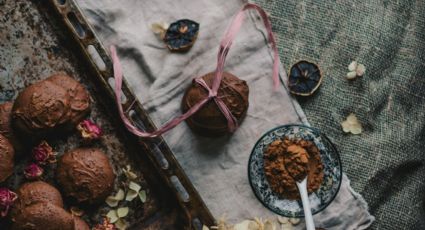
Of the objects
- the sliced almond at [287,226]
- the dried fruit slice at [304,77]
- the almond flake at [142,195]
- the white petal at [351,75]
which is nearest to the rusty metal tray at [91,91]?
the almond flake at [142,195]

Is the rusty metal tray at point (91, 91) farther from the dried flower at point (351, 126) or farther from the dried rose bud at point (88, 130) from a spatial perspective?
the dried flower at point (351, 126)

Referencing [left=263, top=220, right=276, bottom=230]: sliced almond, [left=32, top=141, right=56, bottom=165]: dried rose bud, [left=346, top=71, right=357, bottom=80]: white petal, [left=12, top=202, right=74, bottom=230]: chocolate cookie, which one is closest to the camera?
[left=12, top=202, right=74, bottom=230]: chocolate cookie

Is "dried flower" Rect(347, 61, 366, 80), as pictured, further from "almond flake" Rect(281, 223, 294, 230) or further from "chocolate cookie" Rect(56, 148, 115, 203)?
"chocolate cookie" Rect(56, 148, 115, 203)

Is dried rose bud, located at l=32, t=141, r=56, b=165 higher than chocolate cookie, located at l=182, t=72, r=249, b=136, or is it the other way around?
dried rose bud, located at l=32, t=141, r=56, b=165

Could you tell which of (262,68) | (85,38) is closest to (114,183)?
(85,38)

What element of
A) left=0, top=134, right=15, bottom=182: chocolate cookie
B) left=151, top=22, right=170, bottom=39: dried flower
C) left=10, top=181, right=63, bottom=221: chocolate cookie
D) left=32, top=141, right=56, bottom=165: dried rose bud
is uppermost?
left=151, top=22, right=170, bottom=39: dried flower

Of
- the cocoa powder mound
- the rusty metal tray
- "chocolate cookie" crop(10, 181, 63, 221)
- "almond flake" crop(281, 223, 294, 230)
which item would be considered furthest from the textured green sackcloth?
"chocolate cookie" crop(10, 181, 63, 221)

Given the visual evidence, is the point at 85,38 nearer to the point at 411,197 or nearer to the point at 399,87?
the point at 399,87
